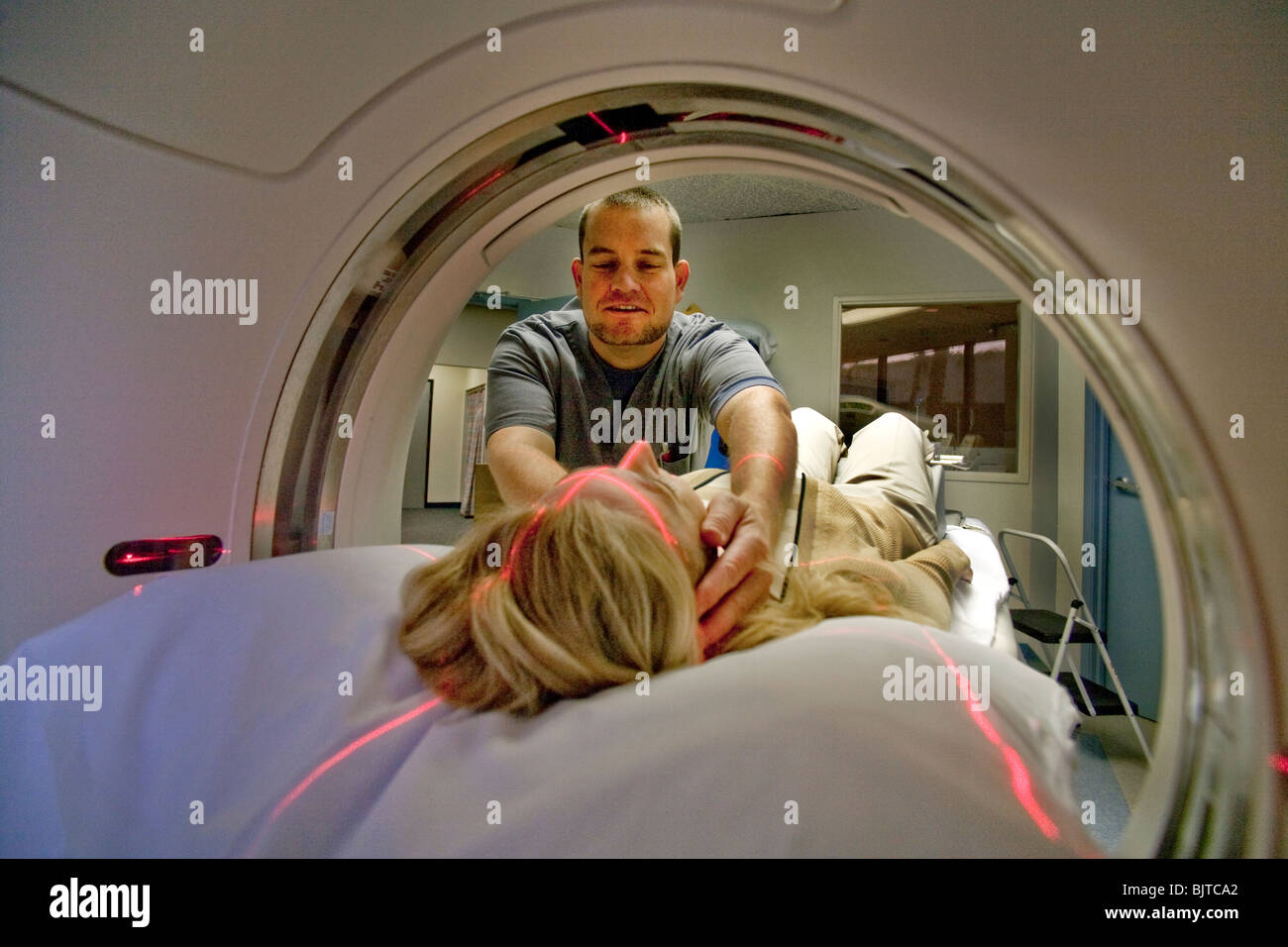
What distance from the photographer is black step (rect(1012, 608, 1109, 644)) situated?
68 centimetres

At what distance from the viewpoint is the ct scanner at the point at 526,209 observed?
0.46 m

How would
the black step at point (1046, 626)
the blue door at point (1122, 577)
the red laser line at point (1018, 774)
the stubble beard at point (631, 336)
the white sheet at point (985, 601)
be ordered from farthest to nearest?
the stubble beard at point (631, 336)
the white sheet at point (985, 601)
the black step at point (1046, 626)
the blue door at point (1122, 577)
the red laser line at point (1018, 774)

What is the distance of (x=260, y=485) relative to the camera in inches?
31.0

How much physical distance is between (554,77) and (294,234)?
0.35 metres

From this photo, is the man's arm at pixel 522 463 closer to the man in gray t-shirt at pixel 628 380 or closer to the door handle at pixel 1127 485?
the man in gray t-shirt at pixel 628 380

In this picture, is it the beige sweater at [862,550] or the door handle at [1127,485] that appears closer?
the door handle at [1127,485]

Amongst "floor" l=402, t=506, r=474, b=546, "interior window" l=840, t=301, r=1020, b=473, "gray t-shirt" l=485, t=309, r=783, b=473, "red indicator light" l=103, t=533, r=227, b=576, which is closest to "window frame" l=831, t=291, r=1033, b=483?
"interior window" l=840, t=301, r=1020, b=473

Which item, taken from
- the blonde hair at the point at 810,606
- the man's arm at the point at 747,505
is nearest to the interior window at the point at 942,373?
the man's arm at the point at 747,505

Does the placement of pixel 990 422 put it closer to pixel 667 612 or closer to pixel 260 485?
pixel 667 612

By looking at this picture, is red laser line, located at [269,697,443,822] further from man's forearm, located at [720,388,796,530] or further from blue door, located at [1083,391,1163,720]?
blue door, located at [1083,391,1163,720]

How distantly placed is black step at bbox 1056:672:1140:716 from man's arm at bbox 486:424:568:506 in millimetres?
641

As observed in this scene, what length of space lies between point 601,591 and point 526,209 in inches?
21.4

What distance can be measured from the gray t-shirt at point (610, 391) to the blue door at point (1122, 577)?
1.43ft
